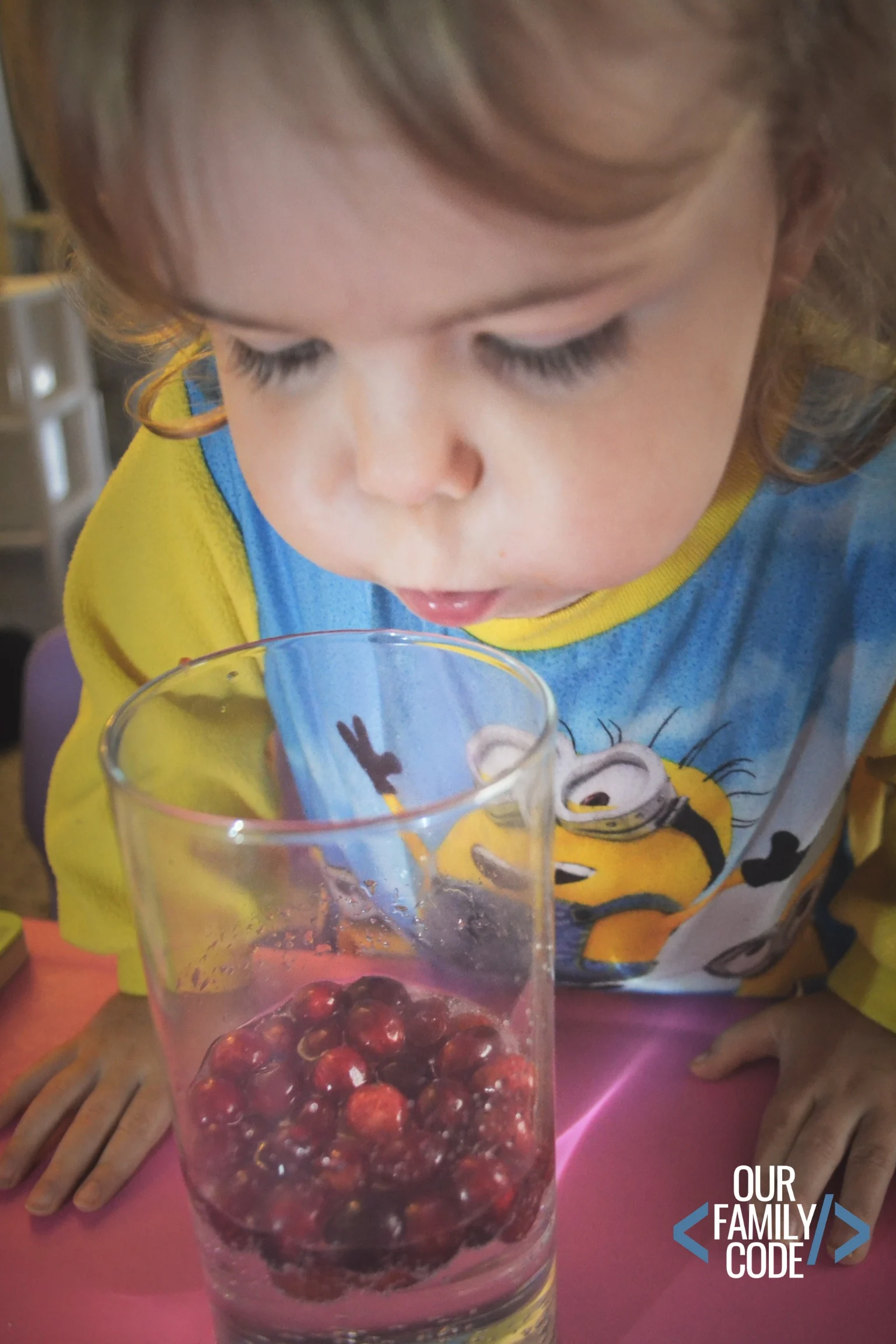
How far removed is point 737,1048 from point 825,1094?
37 mm

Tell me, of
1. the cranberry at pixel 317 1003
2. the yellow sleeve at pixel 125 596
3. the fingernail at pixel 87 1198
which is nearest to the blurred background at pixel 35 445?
the yellow sleeve at pixel 125 596

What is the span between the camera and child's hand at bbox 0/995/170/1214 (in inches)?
17.0

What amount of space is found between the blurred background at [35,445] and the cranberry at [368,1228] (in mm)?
1153

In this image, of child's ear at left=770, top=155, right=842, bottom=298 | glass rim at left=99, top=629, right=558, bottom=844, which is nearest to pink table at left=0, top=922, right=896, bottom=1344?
glass rim at left=99, top=629, right=558, bottom=844

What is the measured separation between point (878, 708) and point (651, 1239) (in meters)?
0.26

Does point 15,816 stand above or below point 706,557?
below

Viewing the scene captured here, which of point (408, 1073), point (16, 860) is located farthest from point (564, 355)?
point (16, 860)

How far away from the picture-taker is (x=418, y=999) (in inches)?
13.6

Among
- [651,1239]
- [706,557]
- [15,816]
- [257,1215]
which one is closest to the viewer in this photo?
[257,1215]

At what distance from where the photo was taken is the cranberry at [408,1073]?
307 mm

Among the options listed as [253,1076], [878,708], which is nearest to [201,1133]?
[253,1076]

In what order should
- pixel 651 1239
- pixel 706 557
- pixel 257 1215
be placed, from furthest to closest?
pixel 706 557 → pixel 651 1239 → pixel 257 1215

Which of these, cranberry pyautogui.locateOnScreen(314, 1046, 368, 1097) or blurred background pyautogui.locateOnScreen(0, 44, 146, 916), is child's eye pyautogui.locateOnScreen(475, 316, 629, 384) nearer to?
cranberry pyautogui.locateOnScreen(314, 1046, 368, 1097)

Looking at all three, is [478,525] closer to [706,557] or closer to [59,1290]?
[706,557]
